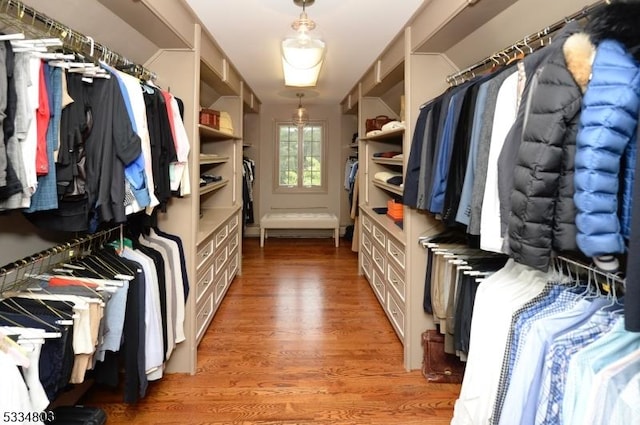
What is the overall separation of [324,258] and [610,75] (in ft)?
15.3

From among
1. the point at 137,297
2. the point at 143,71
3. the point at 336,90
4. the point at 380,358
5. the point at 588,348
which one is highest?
the point at 336,90

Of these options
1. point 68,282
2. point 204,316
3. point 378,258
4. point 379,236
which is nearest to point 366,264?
point 378,258

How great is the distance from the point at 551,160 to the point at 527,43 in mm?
806

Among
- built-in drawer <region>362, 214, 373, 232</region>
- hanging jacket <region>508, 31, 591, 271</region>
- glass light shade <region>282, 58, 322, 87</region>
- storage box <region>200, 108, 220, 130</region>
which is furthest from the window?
hanging jacket <region>508, 31, 591, 271</region>

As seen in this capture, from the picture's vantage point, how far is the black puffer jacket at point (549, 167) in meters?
1.08

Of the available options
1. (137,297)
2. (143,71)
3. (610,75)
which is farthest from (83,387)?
(610,75)

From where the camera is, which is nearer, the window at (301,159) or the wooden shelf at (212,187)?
the wooden shelf at (212,187)

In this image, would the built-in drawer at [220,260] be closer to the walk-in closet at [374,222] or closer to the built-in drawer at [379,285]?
the walk-in closet at [374,222]

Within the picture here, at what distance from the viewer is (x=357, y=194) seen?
17.9 feet

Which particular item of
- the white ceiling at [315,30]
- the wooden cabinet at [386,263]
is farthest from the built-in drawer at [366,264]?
the white ceiling at [315,30]

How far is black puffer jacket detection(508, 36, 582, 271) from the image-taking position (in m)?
1.08

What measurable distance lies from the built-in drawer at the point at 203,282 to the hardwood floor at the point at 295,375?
0.36 metres

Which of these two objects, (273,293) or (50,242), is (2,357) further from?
(273,293)

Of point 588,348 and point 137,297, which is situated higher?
point 588,348
